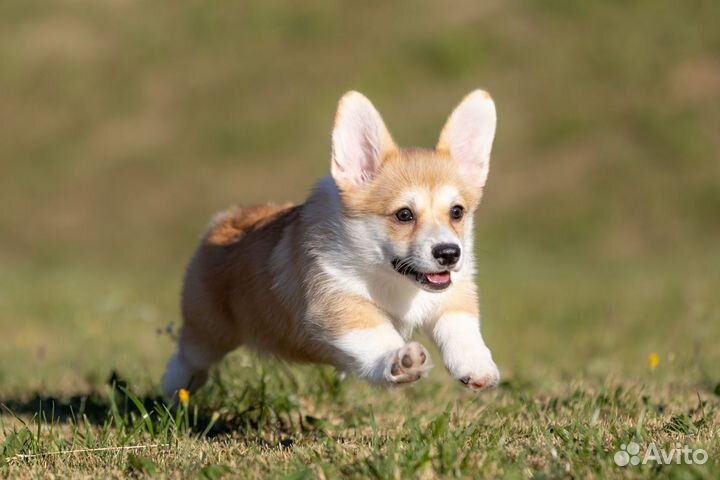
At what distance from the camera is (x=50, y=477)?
3.88 metres

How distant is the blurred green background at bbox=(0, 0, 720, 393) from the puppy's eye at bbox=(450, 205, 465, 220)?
6.72m

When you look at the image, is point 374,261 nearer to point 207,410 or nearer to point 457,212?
point 457,212

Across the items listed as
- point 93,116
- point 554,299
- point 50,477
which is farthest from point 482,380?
point 93,116

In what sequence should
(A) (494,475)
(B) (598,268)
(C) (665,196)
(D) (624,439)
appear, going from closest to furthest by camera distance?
(A) (494,475) < (D) (624,439) < (B) (598,268) < (C) (665,196)

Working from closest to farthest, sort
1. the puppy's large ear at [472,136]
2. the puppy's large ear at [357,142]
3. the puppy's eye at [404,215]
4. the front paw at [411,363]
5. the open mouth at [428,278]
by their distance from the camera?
the front paw at [411,363] → the open mouth at [428,278] → the puppy's eye at [404,215] → the puppy's large ear at [357,142] → the puppy's large ear at [472,136]

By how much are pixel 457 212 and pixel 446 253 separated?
438mm

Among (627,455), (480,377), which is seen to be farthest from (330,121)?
(627,455)

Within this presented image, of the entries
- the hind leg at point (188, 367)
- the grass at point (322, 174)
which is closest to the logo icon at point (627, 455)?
the grass at point (322, 174)

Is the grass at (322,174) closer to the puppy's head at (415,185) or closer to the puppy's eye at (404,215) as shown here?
the puppy's head at (415,185)

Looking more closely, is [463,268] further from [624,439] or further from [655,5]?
[655,5]

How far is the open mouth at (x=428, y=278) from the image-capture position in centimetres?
450

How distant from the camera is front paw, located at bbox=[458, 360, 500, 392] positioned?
4.20 m

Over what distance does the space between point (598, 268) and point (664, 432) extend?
9.94 metres

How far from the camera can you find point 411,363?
3996mm
